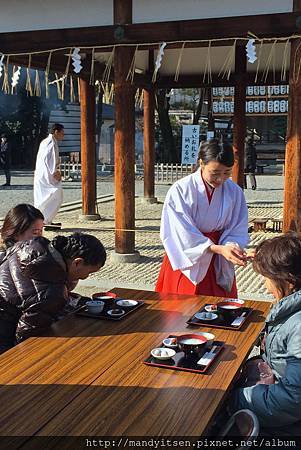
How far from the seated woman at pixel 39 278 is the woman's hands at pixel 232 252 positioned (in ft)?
3.05

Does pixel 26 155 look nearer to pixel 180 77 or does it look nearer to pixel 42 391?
pixel 180 77

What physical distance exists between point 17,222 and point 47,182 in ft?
19.7

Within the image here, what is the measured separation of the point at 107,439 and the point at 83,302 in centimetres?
155

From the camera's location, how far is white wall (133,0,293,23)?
615 centimetres

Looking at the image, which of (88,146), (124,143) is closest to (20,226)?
(124,143)

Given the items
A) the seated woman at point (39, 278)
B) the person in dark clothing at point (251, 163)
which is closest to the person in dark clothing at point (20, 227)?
the seated woman at point (39, 278)

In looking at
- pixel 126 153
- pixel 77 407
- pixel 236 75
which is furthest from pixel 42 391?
pixel 236 75

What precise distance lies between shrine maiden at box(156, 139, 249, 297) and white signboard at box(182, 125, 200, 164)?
403 inches

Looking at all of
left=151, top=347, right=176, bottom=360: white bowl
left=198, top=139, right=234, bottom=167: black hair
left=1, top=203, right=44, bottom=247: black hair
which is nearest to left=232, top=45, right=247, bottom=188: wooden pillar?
left=198, top=139, right=234, bottom=167: black hair

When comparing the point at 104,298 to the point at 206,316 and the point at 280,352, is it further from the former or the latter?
the point at 280,352

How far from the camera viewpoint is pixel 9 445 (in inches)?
66.2

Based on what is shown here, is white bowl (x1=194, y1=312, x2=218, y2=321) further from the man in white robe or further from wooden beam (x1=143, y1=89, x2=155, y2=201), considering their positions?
wooden beam (x1=143, y1=89, x2=155, y2=201)

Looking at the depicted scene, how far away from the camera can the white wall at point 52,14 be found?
6805 millimetres

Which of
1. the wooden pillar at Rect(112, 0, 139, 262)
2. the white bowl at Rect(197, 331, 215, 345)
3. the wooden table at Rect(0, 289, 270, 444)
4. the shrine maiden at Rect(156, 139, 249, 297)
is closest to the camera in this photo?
the wooden table at Rect(0, 289, 270, 444)
